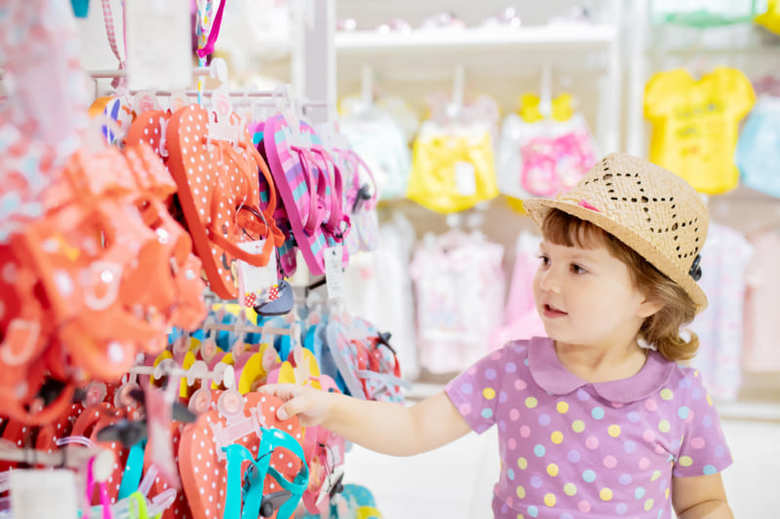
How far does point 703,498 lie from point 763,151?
5.86ft

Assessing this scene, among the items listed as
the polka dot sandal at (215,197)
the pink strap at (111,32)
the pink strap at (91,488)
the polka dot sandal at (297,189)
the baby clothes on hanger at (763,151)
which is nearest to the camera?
the pink strap at (91,488)

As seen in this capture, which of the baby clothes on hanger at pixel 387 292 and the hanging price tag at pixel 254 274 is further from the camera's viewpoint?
the baby clothes on hanger at pixel 387 292

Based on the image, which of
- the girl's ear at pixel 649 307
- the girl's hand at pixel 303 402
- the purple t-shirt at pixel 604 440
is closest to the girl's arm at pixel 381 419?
the girl's hand at pixel 303 402

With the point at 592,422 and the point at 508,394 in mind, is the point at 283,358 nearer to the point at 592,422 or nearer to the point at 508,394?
the point at 508,394

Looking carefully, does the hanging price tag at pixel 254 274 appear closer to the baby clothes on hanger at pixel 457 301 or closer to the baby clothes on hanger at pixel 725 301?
the baby clothes on hanger at pixel 457 301

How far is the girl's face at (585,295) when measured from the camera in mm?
1078

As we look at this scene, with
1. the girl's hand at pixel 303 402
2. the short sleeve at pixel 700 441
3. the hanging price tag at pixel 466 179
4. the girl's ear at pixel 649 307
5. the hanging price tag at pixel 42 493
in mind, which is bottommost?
the short sleeve at pixel 700 441

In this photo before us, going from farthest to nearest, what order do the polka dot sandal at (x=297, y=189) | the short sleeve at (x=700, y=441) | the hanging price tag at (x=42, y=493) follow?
the short sleeve at (x=700, y=441), the polka dot sandal at (x=297, y=189), the hanging price tag at (x=42, y=493)

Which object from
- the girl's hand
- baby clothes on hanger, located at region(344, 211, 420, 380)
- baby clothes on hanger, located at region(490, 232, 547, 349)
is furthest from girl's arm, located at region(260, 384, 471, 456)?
baby clothes on hanger, located at region(344, 211, 420, 380)

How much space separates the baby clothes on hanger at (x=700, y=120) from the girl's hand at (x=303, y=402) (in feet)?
6.46

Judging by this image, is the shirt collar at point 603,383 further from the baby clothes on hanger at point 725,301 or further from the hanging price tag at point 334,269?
the baby clothes on hanger at point 725,301

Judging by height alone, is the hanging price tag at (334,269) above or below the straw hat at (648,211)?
below

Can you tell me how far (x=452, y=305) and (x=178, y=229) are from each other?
85.1 inches

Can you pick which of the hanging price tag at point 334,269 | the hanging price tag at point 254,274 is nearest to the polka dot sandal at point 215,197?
the hanging price tag at point 254,274
